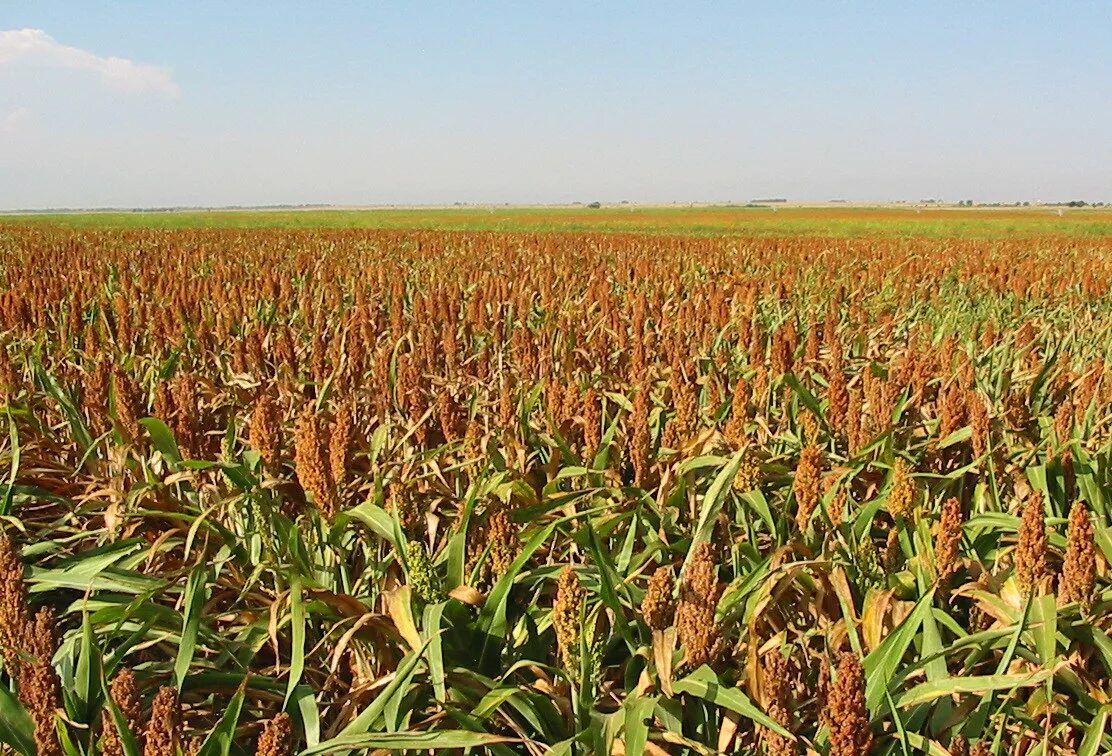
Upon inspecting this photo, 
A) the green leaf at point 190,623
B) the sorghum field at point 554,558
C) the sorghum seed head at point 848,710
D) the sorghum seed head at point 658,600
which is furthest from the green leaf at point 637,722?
the green leaf at point 190,623

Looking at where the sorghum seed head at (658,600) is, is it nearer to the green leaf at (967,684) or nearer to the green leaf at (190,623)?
the green leaf at (967,684)

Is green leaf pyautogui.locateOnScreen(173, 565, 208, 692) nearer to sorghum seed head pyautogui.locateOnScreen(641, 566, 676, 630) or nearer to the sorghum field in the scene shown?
the sorghum field

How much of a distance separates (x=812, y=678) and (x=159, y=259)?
1235 cm

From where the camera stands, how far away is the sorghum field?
60.9 inches

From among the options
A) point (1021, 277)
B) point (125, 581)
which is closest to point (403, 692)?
point (125, 581)

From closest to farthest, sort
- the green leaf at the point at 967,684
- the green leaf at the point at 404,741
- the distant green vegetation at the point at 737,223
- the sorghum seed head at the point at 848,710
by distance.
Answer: the sorghum seed head at the point at 848,710, the green leaf at the point at 404,741, the green leaf at the point at 967,684, the distant green vegetation at the point at 737,223

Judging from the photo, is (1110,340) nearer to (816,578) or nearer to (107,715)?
(816,578)

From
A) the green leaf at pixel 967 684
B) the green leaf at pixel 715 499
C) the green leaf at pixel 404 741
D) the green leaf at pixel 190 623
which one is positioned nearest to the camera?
the green leaf at pixel 404 741

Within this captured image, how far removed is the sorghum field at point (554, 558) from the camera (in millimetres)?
1546

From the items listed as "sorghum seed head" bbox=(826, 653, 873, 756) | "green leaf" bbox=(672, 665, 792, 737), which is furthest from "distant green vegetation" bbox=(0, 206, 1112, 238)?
"sorghum seed head" bbox=(826, 653, 873, 756)

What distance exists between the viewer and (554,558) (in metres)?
2.51

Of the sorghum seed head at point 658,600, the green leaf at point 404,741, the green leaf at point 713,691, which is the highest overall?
the sorghum seed head at point 658,600

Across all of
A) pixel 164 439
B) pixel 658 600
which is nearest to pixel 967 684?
pixel 658 600

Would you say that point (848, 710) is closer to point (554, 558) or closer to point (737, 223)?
point (554, 558)
